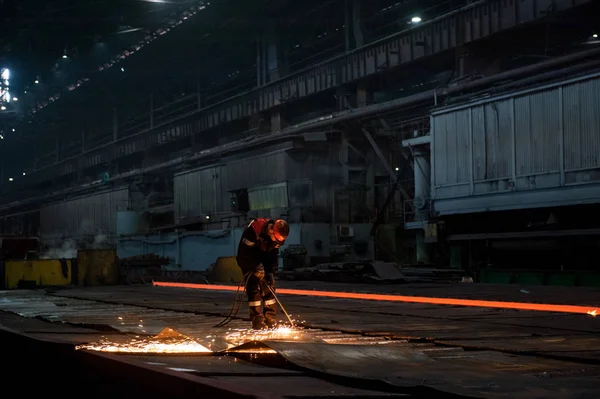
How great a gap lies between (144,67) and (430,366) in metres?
43.6

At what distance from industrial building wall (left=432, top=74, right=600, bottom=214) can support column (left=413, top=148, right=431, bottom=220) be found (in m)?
1.31

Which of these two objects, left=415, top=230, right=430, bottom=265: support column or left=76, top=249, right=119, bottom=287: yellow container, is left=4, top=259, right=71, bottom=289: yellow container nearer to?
left=76, top=249, right=119, bottom=287: yellow container

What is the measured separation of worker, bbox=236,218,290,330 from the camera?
911 centimetres

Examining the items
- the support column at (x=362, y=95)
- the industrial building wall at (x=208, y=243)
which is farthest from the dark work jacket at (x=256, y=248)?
the support column at (x=362, y=95)

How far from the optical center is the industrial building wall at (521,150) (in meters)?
19.3

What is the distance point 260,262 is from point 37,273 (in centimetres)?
1615

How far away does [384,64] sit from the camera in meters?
29.4

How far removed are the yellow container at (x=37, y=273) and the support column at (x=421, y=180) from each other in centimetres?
1130

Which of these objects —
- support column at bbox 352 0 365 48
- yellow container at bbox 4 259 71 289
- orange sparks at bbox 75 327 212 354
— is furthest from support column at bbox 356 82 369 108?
orange sparks at bbox 75 327 212 354

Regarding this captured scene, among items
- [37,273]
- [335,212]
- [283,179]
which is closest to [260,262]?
[37,273]

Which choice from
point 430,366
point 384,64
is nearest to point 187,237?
point 384,64

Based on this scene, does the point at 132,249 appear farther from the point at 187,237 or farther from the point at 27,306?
the point at 27,306

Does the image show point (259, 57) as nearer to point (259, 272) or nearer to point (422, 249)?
point (422, 249)

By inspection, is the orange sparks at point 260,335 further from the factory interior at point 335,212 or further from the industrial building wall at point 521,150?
the industrial building wall at point 521,150
